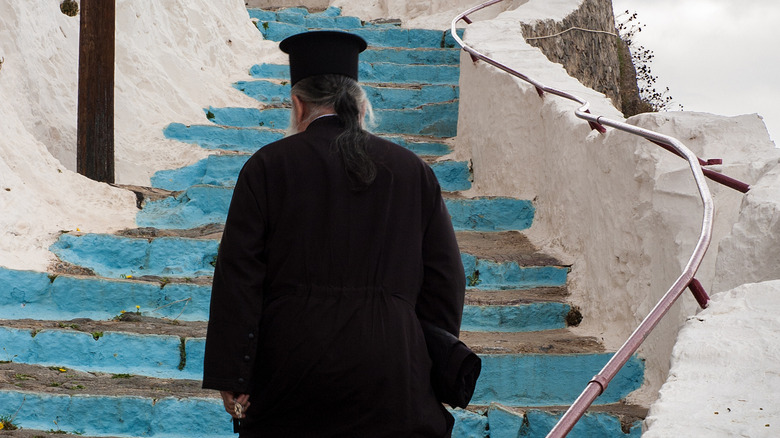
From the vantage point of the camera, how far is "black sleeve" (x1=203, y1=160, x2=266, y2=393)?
2.04 metres

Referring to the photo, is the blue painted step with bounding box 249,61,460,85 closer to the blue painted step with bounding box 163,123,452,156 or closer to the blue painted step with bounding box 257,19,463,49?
the blue painted step with bounding box 257,19,463,49

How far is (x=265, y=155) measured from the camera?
215 cm

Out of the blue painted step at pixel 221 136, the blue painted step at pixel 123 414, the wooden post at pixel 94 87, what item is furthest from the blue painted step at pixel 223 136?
the blue painted step at pixel 123 414

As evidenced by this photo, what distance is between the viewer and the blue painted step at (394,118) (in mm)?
7031

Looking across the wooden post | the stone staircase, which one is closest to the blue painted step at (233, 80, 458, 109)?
the stone staircase

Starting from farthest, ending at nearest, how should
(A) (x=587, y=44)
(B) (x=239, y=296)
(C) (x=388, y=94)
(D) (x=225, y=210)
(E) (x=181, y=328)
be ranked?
1. (A) (x=587, y=44)
2. (C) (x=388, y=94)
3. (D) (x=225, y=210)
4. (E) (x=181, y=328)
5. (B) (x=239, y=296)

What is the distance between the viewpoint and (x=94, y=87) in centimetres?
556

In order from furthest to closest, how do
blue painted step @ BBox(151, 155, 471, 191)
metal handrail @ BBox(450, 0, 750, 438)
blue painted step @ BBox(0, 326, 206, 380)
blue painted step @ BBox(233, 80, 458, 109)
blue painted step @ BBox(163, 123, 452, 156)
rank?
blue painted step @ BBox(233, 80, 458, 109) < blue painted step @ BBox(163, 123, 452, 156) < blue painted step @ BBox(151, 155, 471, 191) < blue painted step @ BBox(0, 326, 206, 380) < metal handrail @ BBox(450, 0, 750, 438)

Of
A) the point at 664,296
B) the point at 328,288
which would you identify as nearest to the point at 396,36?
the point at 664,296

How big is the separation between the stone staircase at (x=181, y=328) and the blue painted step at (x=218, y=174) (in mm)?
11

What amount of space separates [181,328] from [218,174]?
2088 millimetres

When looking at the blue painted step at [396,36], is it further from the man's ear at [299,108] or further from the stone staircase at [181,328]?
the man's ear at [299,108]

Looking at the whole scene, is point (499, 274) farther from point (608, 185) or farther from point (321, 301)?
point (321, 301)

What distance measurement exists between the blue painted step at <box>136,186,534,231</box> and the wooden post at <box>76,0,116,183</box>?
427 mm
